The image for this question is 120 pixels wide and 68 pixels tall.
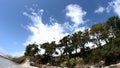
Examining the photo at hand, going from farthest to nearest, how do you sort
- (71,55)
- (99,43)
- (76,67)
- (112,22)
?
(71,55)
(99,43)
(112,22)
(76,67)

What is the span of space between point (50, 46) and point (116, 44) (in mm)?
23333

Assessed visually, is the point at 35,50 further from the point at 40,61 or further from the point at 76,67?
the point at 76,67

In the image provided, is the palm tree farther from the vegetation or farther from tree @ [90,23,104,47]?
tree @ [90,23,104,47]

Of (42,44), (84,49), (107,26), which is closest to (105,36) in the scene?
(107,26)

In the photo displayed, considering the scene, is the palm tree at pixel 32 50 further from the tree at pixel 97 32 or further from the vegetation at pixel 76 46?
the tree at pixel 97 32

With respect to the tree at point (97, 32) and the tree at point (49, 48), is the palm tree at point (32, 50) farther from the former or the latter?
the tree at point (97, 32)

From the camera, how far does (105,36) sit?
2472 inches

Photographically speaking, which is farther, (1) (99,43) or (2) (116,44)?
(1) (99,43)

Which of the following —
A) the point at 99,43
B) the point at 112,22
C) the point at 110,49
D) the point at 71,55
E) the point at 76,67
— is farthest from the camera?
the point at 71,55

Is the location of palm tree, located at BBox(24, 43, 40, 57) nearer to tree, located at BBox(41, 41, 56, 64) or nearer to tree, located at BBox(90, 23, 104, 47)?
tree, located at BBox(41, 41, 56, 64)

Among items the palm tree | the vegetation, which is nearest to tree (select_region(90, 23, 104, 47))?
the vegetation

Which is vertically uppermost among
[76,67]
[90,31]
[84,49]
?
[90,31]

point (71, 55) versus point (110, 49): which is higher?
point (71, 55)

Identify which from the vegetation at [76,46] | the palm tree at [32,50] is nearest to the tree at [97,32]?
the vegetation at [76,46]
